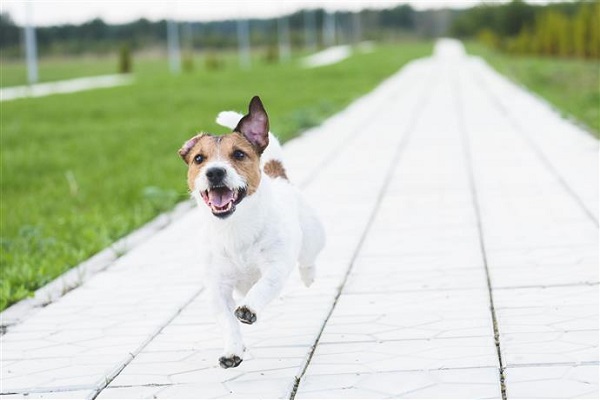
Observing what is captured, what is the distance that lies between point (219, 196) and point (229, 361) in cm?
77

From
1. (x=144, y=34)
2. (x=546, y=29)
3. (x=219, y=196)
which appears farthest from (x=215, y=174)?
(x=144, y=34)

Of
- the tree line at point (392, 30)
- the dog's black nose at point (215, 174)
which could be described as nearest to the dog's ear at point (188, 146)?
the dog's black nose at point (215, 174)

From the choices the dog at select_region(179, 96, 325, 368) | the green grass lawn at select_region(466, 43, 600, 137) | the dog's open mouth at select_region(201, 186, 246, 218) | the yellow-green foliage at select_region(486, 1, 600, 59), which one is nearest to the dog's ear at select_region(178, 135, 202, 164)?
the dog at select_region(179, 96, 325, 368)

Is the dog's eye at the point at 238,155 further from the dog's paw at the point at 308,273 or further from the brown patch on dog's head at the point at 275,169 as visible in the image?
the dog's paw at the point at 308,273

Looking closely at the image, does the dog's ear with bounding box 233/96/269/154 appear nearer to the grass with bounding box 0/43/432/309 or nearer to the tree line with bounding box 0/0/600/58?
the grass with bounding box 0/43/432/309

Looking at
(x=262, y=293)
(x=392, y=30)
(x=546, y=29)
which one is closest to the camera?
(x=262, y=293)

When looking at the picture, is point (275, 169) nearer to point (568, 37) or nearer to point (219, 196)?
point (219, 196)

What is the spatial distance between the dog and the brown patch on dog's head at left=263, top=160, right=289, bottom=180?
351mm

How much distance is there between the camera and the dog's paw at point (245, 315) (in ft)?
17.9

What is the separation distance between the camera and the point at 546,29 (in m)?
66.3

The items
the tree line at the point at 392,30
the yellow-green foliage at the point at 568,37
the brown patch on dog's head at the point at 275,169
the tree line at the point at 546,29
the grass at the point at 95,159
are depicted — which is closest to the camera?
the brown patch on dog's head at the point at 275,169

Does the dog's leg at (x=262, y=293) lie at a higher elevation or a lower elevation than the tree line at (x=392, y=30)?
higher

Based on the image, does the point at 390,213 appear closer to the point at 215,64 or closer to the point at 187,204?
the point at 187,204

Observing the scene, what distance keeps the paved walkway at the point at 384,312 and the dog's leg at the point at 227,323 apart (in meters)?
0.13
